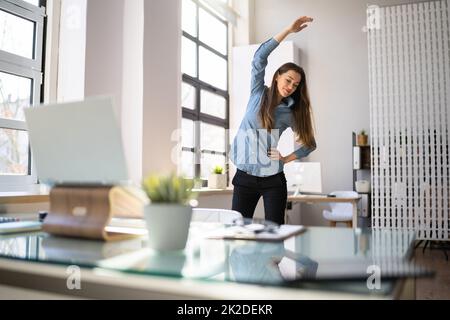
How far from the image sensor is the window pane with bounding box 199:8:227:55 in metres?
5.74

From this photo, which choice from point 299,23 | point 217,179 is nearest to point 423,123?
point 217,179

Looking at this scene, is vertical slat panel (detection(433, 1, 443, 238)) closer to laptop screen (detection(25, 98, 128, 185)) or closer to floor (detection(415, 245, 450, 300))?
floor (detection(415, 245, 450, 300))

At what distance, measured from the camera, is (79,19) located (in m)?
2.99

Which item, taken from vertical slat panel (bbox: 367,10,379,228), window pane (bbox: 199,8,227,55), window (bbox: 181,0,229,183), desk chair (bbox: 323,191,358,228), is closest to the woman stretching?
window (bbox: 181,0,229,183)

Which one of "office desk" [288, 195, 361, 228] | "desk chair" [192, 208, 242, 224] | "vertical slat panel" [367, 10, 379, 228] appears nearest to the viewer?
"desk chair" [192, 208, 242, 224]

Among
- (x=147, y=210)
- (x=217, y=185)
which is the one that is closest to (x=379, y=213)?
(x=217, y=185)

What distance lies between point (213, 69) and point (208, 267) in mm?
5547

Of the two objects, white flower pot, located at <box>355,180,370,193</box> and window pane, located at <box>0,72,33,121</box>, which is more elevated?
window pane, located at <box>0,72,33,121</box>

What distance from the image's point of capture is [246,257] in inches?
30.6

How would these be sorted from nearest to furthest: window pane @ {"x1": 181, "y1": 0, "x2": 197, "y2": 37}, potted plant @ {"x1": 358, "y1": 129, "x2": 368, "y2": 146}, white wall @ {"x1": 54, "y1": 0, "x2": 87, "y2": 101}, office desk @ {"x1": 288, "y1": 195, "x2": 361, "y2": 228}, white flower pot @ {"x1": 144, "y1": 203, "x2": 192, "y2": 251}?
white flower pot @ {"x1": 144, "y1": 203, "x2": 192, "y2": 251} < white wall @ {"x1": 54, "y1": 0, "x2": 87, "y2": 101} < office desk @ {"x1": 288, "y1": 195, "x2": 361, "y2": 228} < window pane @ {"x1": 181, "y1": 0, "x2": 197, "y2": 37} < potted plant @ {"x1": 358, "y1": 129, "x2": 368, "y2": 146}

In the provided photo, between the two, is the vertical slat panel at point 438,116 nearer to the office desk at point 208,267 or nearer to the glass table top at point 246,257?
the glass table top at point 246,257

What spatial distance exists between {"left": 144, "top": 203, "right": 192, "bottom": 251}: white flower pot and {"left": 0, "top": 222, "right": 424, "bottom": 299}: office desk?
32mm

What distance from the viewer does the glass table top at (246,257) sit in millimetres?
620

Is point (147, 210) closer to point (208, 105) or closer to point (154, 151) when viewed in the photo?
point (154, 151)
